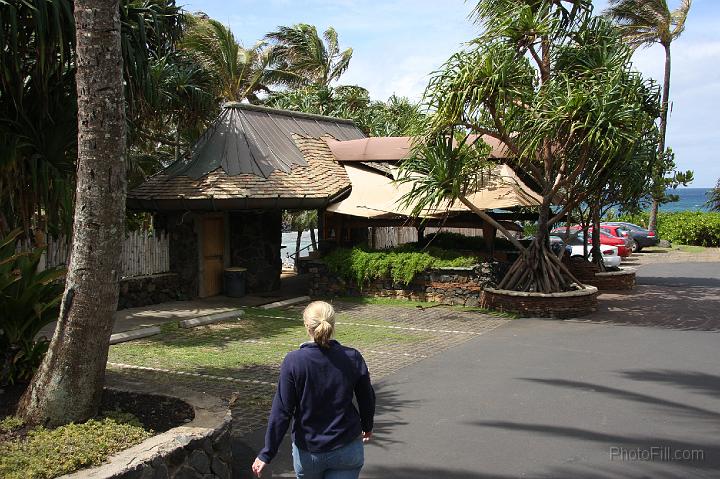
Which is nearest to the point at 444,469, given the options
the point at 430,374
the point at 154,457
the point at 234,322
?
the point at 154,457

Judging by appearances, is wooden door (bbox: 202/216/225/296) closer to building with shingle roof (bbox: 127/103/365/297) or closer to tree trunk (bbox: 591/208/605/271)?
building with shingle roof (bbox: 127/103/365/297)

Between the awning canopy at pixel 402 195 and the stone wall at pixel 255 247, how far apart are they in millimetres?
1789

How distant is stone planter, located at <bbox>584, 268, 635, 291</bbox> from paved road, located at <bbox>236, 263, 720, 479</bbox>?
6.21 m

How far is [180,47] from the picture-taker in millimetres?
21297

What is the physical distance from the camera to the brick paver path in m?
7.27

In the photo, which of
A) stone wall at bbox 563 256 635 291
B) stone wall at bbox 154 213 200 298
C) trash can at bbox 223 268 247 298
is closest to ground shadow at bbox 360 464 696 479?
Result: stone wall at bbox 154 213 200 298

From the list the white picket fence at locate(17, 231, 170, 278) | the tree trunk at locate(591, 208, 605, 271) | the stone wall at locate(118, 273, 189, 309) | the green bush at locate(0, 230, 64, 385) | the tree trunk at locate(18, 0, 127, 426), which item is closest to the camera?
the tree trunk at locate(18, 0, 127, 426)

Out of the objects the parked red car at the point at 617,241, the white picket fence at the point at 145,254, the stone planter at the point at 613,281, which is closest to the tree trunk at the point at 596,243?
the stone planter at the point at 613,281

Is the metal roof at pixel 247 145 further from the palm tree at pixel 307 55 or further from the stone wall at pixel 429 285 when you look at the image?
the palm tree at pixel 307 55

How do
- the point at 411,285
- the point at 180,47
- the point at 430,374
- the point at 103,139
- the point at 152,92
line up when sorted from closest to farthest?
the point at 103,139 < the point at 430,374 < the point at 152,92 < the point at 411,285 < the point at 180,47

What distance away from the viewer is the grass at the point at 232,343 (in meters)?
9.38

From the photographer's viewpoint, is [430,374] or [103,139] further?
[430,374]

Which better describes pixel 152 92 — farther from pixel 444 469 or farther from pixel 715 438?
pixel 715 438

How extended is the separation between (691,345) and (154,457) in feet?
28.5
